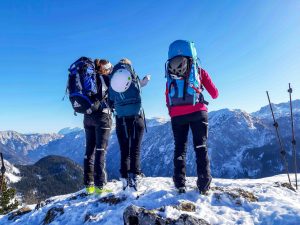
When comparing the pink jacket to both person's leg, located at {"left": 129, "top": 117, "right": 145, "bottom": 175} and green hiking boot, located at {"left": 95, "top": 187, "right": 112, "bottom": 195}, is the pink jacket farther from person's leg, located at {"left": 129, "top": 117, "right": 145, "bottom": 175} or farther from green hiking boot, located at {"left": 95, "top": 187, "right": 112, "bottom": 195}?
green hiking boot, located at {"left": 95, "top": 187, "right": 112, "bottom": 195}

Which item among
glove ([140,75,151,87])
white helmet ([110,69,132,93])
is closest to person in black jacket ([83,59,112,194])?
white helmet ([110,69,132,93])

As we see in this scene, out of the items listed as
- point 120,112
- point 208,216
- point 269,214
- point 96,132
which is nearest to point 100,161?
point 96,132

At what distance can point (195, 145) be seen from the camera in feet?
33.1

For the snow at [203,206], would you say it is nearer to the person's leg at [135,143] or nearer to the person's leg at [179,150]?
the person's leg at [179,150]

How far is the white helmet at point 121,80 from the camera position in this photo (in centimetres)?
1093

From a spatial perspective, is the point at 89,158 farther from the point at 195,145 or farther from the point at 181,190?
the point at 195,145

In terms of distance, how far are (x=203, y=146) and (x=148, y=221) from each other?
3103 mm

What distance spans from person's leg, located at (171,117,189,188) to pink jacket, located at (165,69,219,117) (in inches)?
9.6

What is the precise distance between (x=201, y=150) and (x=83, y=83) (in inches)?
179

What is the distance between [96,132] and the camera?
11.6 meters

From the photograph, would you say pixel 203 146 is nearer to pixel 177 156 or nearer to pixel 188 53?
pixel 177 156

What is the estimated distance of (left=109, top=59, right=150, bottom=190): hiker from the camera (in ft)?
36.1

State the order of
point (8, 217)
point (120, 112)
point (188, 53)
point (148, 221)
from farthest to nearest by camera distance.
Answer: point (8, 217), point (120, 112), point (188, 53), point (148, 221)

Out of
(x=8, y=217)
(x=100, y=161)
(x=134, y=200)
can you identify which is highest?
(x=100, y=161)
